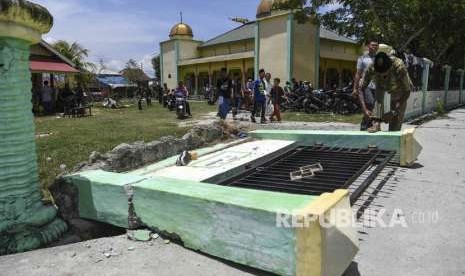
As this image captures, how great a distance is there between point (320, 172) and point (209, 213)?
2.02 metres

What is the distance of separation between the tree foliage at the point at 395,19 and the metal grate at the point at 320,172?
12912mm

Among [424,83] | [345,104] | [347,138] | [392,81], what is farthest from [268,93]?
[347,138]

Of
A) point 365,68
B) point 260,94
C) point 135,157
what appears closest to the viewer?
point 135,157

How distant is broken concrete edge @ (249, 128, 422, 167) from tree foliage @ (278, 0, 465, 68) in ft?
40.3

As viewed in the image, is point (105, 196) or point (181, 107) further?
point (181, 107)

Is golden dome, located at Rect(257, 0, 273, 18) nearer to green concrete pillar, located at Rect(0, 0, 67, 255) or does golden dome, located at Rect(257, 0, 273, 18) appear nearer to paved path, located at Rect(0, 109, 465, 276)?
paved path, located at Rect(0, 109, 465, 276)

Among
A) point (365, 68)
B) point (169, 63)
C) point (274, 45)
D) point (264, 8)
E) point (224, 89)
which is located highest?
point (264, 8)

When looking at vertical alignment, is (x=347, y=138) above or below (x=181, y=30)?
below

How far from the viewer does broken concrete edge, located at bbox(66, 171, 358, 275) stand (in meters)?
2.25

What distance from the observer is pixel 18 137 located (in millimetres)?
2934

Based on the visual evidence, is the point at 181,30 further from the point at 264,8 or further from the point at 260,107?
the point at 260,107

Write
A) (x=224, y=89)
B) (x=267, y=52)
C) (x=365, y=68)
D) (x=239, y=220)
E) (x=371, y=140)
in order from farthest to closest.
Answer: (x=267, y=52) → (x=224, y=89) → (x=365, y=68) → (x=371, y=140) → (x=239, y=220)

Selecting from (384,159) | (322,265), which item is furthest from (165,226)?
(384,159)

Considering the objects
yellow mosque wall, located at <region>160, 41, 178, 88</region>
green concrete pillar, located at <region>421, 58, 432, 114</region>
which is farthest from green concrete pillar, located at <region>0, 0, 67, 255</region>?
yellow mosque wall, located at <region>160, 41, 178, 88</region>
